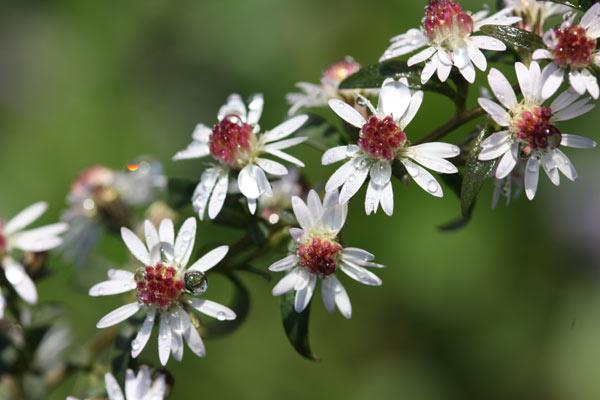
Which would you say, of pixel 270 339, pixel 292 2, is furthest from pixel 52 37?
pixel 270 339

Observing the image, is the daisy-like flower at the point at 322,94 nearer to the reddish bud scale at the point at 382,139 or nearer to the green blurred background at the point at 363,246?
the reddish bud scale at the point at 382,139

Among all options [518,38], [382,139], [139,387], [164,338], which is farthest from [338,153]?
[139,387]

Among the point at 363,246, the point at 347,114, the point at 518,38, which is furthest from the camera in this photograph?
the point at 363,246

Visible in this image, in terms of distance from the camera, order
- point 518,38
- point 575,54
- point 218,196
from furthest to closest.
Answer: point 218,196 < point 518,38 < point 575,54

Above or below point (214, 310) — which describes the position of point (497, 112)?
above

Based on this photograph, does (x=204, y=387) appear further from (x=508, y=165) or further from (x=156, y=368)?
(x=508, y=165)

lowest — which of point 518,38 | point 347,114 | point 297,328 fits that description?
point 297,328

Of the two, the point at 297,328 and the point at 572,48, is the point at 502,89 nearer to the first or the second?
the point at 572,48
